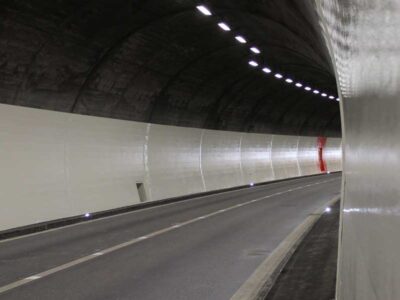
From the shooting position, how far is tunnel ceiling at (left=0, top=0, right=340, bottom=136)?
1305 centimetres

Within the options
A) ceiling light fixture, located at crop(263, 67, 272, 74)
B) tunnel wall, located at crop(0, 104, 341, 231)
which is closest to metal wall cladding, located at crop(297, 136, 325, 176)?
tunnel wall, located at crop(0, 104, 341, 231)

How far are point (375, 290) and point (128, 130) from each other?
18745 millimetres

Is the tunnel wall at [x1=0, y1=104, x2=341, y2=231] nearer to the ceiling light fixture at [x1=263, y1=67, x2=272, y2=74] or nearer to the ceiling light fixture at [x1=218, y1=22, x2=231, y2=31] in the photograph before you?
the ceiling light fixture at [x1=263, y1=67, x2=272, y2=74]

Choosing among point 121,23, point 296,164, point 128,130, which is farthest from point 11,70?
point 296,164

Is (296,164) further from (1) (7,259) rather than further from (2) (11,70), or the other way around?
(1) (7,259)

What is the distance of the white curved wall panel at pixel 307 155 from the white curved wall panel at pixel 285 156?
3.53 feet

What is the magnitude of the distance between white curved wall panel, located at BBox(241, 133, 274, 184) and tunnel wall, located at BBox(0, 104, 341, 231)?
2.10m

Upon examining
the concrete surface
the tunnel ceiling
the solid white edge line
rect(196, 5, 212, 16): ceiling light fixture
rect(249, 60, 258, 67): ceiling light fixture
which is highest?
rect(196, 5, 212, 16): ceiling light fixture

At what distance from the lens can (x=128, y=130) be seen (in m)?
20.1

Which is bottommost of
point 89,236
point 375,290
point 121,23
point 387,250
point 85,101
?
point 89,236

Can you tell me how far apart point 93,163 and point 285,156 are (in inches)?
1053

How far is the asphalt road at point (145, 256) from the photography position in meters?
7.11

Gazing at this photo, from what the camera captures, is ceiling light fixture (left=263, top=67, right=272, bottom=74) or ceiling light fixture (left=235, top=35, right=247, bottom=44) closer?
ceiling light fixture (left=235, top=35, right=247, bottom=44)

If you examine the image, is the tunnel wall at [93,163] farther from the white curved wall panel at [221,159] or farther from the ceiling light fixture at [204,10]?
the ceiling light fixture at [204,10]
